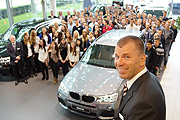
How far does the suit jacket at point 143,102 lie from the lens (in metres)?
1.41

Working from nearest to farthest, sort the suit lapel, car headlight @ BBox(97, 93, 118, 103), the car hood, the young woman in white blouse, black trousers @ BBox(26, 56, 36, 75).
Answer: the suit lapel < car headlight @ BBox(97, 93, 118, 103) < the car hood < the young woman in white blouse < black trousers @ BBox(26, 56, 36, 75)

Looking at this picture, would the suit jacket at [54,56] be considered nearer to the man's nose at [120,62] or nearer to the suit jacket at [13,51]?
the suit jacket at [13,51]

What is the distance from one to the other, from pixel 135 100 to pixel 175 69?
6951mm

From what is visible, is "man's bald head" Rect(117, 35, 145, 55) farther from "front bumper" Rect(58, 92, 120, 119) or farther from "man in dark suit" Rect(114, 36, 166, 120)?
"front bumper" Rect(58, 92, 120, 119)

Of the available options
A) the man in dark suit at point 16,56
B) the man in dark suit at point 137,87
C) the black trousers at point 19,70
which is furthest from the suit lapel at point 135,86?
the black trousers at point 19,70

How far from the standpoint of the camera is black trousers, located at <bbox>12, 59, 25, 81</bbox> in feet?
21.5

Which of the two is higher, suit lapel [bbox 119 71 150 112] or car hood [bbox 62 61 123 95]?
suit lapel [bbox 119 71 150 112]

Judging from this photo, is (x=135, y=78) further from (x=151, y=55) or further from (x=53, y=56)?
(x=53, y=56)

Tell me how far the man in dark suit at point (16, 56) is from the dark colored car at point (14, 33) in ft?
0.87

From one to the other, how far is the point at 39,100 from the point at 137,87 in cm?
457

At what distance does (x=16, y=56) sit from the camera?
6.38m

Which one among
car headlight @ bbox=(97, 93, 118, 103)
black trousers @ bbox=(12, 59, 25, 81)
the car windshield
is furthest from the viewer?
black trousers @ bbox=(12, 59, 25, 81)

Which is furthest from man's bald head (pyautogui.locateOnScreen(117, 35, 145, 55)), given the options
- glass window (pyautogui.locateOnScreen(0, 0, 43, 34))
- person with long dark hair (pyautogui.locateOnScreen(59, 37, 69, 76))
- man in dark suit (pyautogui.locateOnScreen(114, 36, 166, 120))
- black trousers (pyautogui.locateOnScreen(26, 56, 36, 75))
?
glass window (pyautogui.locateOnScreen(0, 0, 43, 34))

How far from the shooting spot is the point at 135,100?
147cm
